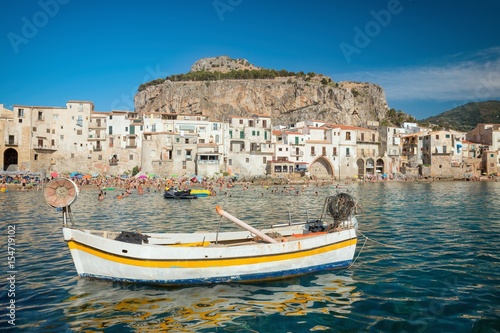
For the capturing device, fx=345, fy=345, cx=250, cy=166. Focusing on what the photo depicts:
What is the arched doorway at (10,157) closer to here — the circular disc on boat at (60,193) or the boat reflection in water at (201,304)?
the circular disc on boat at (60,193)

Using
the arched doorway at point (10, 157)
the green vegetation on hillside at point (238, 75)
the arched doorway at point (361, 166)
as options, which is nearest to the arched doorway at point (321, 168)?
the arched doorway at point (361, 166)

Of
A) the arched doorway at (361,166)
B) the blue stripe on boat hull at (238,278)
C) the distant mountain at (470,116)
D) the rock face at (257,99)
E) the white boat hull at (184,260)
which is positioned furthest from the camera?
the distant mountain at (470,116)

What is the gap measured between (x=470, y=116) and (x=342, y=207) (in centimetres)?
17637

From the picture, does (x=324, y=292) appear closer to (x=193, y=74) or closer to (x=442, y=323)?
(x=442, y=323)

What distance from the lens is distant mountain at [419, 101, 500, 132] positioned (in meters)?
138

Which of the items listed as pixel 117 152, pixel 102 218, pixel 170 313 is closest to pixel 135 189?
pixel 117 152

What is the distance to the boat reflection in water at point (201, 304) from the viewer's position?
313 inches

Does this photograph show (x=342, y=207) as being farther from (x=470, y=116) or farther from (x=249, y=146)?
(x=470, y=116)

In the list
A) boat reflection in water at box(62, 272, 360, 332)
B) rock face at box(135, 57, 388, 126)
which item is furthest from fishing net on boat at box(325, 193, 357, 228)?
rock face at box(135, 57, 388, 126)

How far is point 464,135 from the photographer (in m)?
91.8

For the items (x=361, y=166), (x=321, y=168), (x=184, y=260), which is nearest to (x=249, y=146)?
(x=321, y=168)

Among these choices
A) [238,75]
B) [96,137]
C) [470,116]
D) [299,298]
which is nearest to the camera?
[299,298]

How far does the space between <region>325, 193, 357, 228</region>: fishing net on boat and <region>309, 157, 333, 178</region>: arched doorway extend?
6141cm

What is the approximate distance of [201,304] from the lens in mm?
8945
